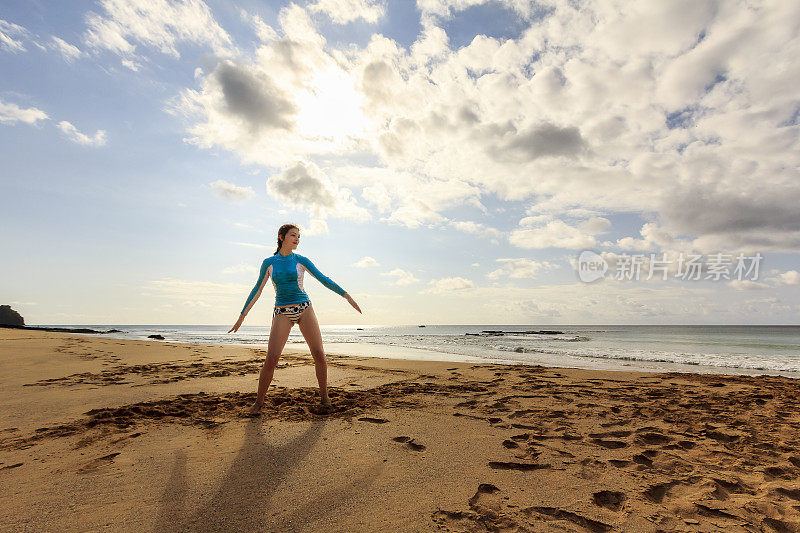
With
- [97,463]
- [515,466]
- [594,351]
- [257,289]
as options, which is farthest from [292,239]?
[594,351]

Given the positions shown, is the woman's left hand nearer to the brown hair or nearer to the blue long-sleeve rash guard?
the blue long-sleeve rash guard

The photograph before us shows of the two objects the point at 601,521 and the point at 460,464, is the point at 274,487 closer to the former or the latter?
the point at 460,464

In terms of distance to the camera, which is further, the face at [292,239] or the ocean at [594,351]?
the ocean at [594,351]

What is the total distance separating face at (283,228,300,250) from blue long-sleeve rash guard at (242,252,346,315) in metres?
0.11

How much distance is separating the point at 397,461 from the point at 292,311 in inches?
93.1

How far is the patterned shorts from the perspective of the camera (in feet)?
15.0

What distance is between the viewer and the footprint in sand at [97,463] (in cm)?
271

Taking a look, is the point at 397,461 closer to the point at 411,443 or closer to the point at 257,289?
the point at 411,443

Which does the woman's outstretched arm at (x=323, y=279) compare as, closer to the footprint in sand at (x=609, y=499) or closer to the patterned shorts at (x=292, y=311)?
the patterned shorts at (x=292, y=311)

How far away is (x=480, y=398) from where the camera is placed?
5.36m

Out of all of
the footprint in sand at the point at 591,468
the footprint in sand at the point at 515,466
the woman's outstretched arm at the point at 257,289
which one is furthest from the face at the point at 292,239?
the footprint in sand at the point at 591,468

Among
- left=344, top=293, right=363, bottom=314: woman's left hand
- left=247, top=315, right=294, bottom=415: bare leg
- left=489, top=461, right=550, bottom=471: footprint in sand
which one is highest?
left=344, top=293, right=363, bottom=314: woman's left hand

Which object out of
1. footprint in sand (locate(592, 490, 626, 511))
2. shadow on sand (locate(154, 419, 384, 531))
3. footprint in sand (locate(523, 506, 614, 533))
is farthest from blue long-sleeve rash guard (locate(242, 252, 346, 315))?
footprint in sand (locate(592, 490, 626, 511))

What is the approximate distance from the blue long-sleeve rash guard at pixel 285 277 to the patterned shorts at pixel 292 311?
0.18 ft
